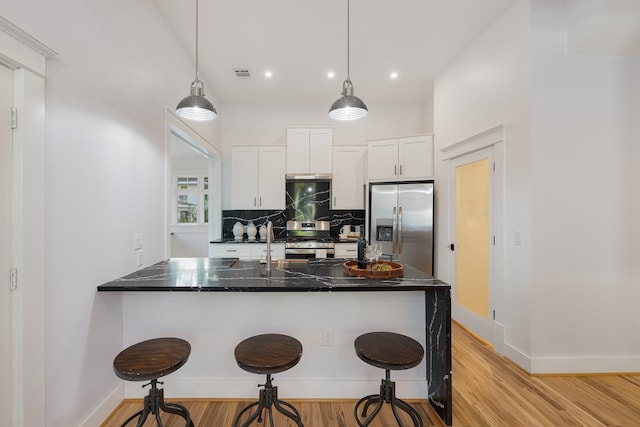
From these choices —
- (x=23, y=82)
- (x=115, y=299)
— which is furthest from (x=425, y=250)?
Answer: (x=23, y=82)

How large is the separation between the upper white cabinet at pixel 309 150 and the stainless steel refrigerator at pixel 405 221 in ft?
3.05

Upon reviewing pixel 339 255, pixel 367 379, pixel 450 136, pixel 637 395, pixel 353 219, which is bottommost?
pixel 637 395

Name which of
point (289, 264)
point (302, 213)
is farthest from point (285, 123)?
point (289, 264)

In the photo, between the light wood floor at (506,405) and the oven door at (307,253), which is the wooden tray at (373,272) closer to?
the light wood floor at (506,405)

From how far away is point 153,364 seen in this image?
146 cm

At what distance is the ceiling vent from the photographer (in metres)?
3.58

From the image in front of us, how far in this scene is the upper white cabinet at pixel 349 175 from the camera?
179 inches

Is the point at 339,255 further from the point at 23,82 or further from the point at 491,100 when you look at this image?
the point at 23,82

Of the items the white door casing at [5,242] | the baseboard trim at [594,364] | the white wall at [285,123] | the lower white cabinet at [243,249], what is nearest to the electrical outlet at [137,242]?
the white door casing at [5,242]

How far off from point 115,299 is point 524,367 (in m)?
3.32

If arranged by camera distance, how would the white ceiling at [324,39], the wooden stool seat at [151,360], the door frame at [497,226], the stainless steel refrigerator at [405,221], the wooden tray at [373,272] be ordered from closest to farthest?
1. the wooden stool seat at [151,360]
2. the wooden tray at [373,272]
3. the white ceiling at [324,39]
4. the door frame at [497,226]
5. the stainless steel refrigerator at [405,221]

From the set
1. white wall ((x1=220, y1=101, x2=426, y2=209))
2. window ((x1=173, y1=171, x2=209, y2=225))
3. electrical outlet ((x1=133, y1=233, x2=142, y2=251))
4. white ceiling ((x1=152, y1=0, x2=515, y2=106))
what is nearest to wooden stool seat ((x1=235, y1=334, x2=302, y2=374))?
electrical outlet ((x1=133, y1=233, x2=142, y2=251))

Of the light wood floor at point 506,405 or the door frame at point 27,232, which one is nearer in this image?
the door frame at point 27,232

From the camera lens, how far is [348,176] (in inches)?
179
